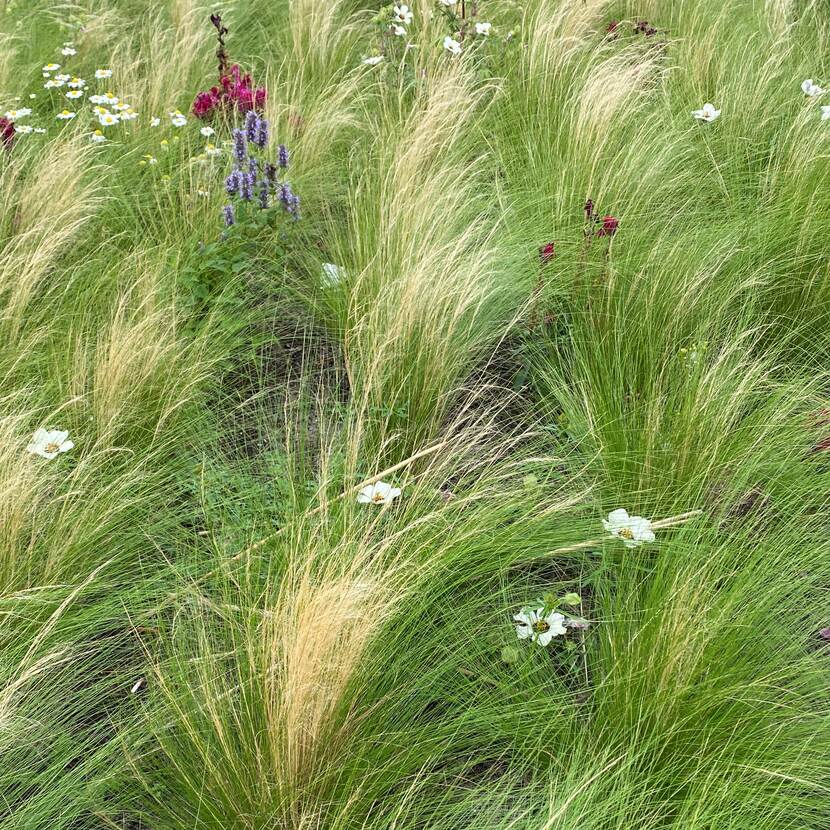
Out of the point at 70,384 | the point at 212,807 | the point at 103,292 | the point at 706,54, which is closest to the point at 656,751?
the point at 212,807

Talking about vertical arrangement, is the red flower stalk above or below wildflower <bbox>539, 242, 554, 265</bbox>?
above

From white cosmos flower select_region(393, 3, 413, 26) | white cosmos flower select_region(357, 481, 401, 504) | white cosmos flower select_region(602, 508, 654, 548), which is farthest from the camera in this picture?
white cosmos flower select_region(393, 3, 413, 26)

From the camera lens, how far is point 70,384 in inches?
94.6

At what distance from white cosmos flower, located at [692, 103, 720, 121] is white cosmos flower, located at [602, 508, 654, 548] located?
221 cm

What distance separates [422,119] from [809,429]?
187cm

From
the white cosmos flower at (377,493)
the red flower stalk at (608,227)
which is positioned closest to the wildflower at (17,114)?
the red flower stalk at (608,227)

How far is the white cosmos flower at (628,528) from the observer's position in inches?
75.7

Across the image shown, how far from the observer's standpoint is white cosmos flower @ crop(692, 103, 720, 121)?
3587 mm

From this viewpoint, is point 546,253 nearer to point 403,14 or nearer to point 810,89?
point 810,89

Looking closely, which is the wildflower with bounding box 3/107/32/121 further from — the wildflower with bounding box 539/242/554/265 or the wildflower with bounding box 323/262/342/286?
the wildflower with bounding box 539/242/554/265

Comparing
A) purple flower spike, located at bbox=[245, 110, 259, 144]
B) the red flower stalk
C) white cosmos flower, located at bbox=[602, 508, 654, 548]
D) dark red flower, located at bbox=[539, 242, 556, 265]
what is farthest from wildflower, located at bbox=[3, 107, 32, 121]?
white cosmos flower, located at bbox=[602, 508, 654, 548]

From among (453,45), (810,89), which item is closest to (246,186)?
(453,45)

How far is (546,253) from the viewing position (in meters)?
2.80

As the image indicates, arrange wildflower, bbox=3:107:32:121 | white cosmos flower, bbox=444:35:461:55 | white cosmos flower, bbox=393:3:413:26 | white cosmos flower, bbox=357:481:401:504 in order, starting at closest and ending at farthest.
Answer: white cosmos flower, bbox=357:481:401:504 → wildflower, bbox=3:107:32:121 → white cosmos flower, bbox=444:35:461:55 → white cosmos flower, bbox=393:3:413:26
